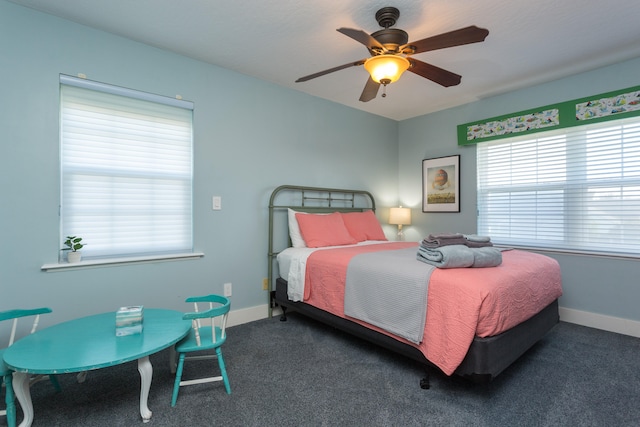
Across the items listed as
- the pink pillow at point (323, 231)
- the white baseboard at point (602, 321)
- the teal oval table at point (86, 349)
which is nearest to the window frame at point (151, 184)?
the teal oval table at point (86, 349)

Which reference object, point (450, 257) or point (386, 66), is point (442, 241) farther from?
point (386, 66)

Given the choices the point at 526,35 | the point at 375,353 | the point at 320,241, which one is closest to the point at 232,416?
the point at 375,353

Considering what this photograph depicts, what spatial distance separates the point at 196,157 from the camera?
2.86m

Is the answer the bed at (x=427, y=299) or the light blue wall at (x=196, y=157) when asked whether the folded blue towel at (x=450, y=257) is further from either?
the light blue wall at (x=196, y=157)

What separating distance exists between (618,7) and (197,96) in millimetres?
3321

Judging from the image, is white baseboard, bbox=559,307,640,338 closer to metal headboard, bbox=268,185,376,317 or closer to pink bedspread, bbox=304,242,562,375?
pink bedspread, bbox=304,242,562,375

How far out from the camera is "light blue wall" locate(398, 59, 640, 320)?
9.36 feet

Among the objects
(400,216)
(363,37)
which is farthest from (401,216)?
(363,37)

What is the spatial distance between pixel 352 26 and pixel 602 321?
353 centimetres

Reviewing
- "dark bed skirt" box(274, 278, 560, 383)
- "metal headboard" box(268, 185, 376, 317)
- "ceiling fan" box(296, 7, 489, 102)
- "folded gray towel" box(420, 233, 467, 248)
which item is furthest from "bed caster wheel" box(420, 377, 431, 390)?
"ceiling fan" box(296, 7, 489, 102)

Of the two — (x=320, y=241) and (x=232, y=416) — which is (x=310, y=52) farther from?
(x=232, y=416)

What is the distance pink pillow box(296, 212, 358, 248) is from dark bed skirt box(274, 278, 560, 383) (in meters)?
0.75

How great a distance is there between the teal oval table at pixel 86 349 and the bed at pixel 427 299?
3.80 feet

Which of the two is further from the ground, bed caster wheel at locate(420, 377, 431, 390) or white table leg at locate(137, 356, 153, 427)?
white table leg at locate(137, 356, 153, 427)
